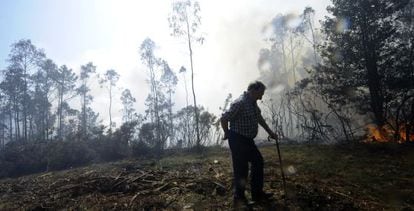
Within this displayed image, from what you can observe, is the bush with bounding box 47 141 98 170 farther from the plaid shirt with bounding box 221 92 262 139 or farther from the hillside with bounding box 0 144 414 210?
the plaid shirt with bounding box 221 92 262 139

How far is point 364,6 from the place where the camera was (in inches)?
597

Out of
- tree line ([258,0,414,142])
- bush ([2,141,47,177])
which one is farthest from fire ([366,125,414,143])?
bush ([2,141,47,177])

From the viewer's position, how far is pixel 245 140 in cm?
542

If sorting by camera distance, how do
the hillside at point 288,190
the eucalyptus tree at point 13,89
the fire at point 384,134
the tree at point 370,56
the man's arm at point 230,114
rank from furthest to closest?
1. the eucalyptus tree at point 13,89
2. the tree at point 370,56
3. the fire at point 384,134
4. the man's arm at point 230,114
5. the hillside at point 288,190

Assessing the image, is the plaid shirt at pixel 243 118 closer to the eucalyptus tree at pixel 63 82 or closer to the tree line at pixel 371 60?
the tree line at pixel 371 60

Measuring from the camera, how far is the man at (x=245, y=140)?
211 inches

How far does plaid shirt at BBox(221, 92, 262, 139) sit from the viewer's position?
543 centimetres

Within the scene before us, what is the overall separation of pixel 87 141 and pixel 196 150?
6562 millimetres

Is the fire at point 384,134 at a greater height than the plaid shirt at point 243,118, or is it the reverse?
the plaid shirt at point 243,118

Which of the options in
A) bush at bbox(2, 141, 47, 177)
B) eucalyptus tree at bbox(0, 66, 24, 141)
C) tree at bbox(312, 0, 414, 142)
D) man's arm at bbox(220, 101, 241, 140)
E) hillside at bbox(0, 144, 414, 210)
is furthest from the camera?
eucalyptus tree at bbox(0, 66, 24, 141)

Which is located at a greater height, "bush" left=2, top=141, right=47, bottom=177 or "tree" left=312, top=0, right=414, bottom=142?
"tree" left=312, top=0, right=414, bottom=142

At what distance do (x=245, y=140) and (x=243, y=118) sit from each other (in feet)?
1.07

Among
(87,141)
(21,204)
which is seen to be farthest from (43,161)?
(21,204)

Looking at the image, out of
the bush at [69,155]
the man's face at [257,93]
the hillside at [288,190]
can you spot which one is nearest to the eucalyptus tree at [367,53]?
the hillside at [288,190]
